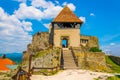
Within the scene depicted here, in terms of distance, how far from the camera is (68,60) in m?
36.3

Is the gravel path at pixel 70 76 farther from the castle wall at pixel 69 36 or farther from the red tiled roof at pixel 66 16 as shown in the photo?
the red tiled roof at pixel 66 16

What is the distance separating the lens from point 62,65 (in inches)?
1387

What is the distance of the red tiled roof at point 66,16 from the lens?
1744 inches

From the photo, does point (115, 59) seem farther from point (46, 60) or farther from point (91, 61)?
point (46, 60)

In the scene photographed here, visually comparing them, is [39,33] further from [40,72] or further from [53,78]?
[53,78]

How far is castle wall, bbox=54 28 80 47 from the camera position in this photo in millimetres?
44384

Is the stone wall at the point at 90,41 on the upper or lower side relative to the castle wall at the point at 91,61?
upper

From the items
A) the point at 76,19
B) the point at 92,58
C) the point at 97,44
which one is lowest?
the point at 92,58

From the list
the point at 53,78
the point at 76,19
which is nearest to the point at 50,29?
the point at 76,19

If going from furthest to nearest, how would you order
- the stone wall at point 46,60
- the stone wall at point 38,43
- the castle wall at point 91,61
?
the stone wall at point 38,43 < the castle wall at point 91,61 < the stone wall at point 46,60

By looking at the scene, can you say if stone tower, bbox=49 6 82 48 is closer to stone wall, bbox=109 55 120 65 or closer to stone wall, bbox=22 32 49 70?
stone wall, bbox=22 32 49 70

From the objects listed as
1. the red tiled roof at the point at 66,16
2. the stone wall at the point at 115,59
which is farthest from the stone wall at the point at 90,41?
the red tiled roof at the point at 66,16

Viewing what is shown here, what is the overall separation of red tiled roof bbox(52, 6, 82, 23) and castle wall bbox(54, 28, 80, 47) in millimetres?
1758

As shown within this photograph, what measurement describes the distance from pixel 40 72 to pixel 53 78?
467cm
